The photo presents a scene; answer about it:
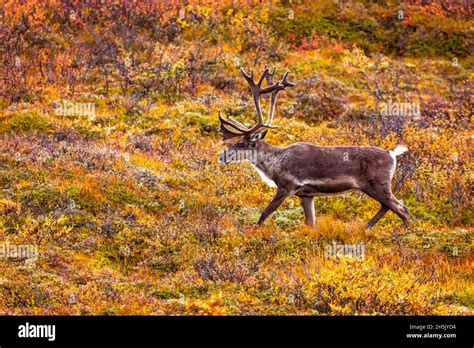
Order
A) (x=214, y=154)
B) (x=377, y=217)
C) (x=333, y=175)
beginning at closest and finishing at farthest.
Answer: (x=333, y=175), (x=377, y=217), (x=214, y=154)

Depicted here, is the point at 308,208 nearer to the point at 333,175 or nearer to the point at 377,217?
the point at 333,175

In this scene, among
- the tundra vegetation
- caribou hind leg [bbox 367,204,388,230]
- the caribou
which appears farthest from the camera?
caribou hind leg [bbox 367,204,388,230]

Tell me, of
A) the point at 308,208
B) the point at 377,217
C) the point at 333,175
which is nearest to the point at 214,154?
the point at 308,208

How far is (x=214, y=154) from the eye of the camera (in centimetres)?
1455

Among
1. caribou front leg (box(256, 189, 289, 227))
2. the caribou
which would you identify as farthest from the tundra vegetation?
the caribou

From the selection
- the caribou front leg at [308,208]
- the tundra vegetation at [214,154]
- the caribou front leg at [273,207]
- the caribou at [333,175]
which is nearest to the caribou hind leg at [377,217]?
the caribou at [333,175]

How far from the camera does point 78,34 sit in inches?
792

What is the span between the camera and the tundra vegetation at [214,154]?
318 inches

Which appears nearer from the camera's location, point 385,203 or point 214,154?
point 385,203

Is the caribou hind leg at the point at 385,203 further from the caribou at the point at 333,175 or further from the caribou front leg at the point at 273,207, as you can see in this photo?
the caribou front leg at the point at 273,207

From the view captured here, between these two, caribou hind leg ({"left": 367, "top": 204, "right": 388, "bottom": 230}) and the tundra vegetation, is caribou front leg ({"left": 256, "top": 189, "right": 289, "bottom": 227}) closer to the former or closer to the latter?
the tundra vegetation

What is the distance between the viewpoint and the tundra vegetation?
8.09m

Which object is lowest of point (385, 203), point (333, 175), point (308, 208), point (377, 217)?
point (377, 217)
